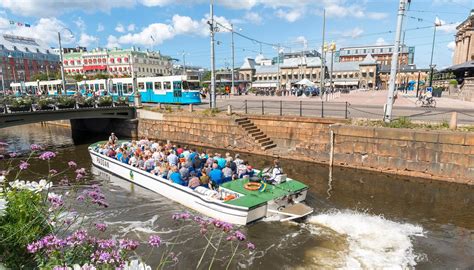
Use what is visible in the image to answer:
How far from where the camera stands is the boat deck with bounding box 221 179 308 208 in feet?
33.0

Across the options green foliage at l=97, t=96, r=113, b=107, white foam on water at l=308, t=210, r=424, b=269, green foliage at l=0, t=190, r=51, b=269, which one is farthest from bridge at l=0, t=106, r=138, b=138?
green foliage at l=0, t=190, r=51, b=269

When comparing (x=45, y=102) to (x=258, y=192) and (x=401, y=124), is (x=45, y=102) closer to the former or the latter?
(x=258, y=192)

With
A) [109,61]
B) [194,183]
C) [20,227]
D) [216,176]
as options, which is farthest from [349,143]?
[109,61]

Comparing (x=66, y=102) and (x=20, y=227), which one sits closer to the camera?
(x=20, y=227)

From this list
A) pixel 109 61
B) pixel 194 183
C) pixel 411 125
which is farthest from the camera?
pixel 109 61

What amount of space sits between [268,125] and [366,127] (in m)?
6.80

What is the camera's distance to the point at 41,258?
2.68m

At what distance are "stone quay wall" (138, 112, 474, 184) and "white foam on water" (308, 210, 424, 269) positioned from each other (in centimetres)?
547

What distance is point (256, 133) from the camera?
2108cm

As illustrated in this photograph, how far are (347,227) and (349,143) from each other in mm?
7559

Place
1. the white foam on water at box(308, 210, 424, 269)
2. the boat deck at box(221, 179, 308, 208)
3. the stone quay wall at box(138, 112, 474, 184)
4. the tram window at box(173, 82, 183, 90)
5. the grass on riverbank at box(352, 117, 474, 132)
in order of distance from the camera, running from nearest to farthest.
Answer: the white foam on water at box(308, 210, 424, 269) < the boat deck at box(221, 179, 308, 208) < the stone quay wall at box(138, 112, 474, 184) < the grass on riverbank at box(352, 117, 474, 132) < the tram window at box(173, 82, 183, 90)

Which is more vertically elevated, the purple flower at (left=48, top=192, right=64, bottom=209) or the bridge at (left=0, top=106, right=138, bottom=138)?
the purple flower at (left=48, top=192, right=64, bottom=209)

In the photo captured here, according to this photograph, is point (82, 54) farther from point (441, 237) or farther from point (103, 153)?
point (441, 237)

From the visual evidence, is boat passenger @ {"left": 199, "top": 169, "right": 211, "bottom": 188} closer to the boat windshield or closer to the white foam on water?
the white foam on water
